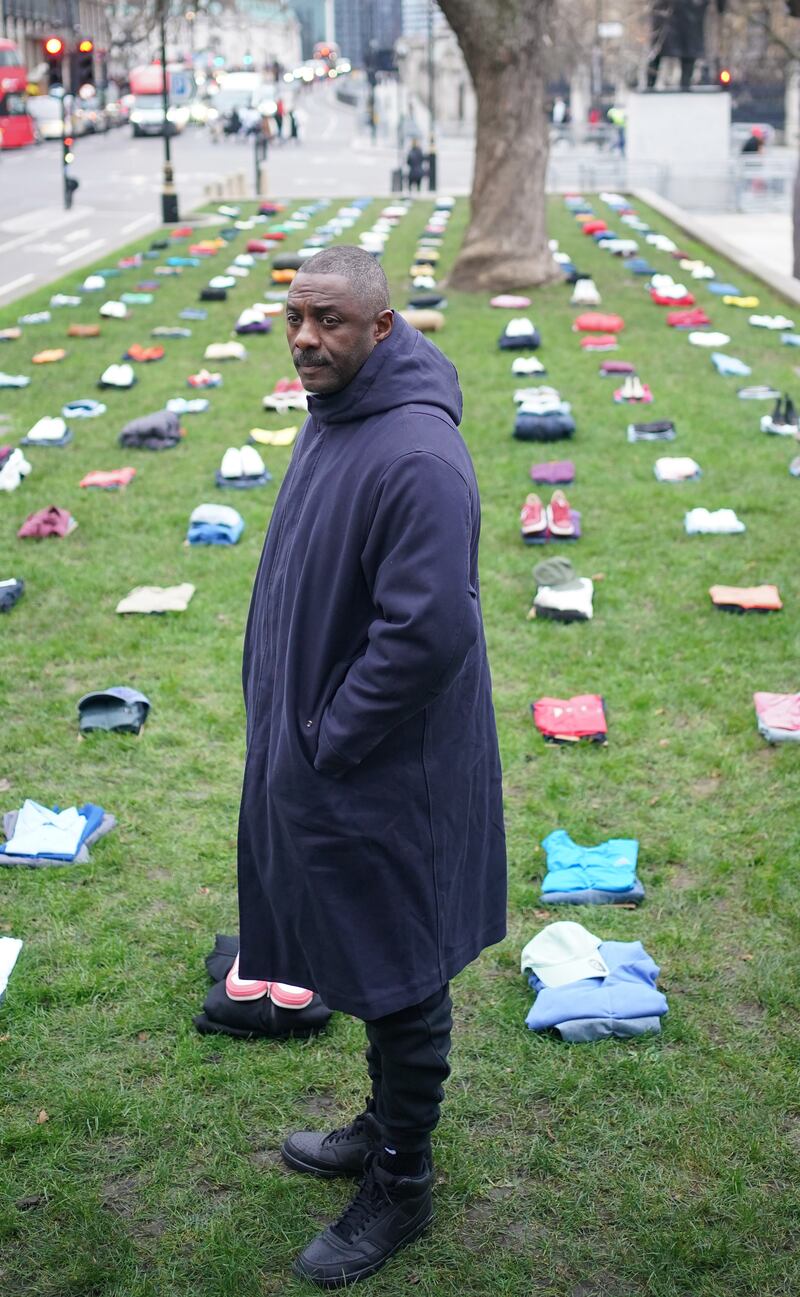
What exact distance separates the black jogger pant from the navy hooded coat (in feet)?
0.39

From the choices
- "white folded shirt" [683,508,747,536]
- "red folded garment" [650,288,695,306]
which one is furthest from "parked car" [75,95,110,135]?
"white folded shirt" [683,508,747,536]

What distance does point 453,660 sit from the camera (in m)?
2.60

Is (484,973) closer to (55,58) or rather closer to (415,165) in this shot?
(55,58)

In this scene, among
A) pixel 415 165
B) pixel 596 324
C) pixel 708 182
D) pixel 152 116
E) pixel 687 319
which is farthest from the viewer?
pixel 152 116

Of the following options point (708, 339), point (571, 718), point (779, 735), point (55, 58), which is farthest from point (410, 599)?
point (55, 58)

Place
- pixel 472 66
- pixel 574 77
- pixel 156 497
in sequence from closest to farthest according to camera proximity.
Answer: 1. pixel 156 497
2. pixel 472 66
3. pixel 574 77

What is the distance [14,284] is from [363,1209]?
17.5 meters

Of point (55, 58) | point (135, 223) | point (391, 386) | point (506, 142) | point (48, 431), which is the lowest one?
point (48, 431)

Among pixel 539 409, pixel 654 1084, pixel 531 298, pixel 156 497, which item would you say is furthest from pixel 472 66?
pixel 654 1084

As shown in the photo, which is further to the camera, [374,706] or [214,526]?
[214,526]

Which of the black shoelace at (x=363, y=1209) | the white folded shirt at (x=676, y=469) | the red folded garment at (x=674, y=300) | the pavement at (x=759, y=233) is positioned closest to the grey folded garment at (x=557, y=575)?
the white folded shirt at (x=676, y=469)

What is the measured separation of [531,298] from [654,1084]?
1393cm

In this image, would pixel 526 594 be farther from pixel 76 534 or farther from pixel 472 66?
pixel 472 66

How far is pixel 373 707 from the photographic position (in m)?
2.58
